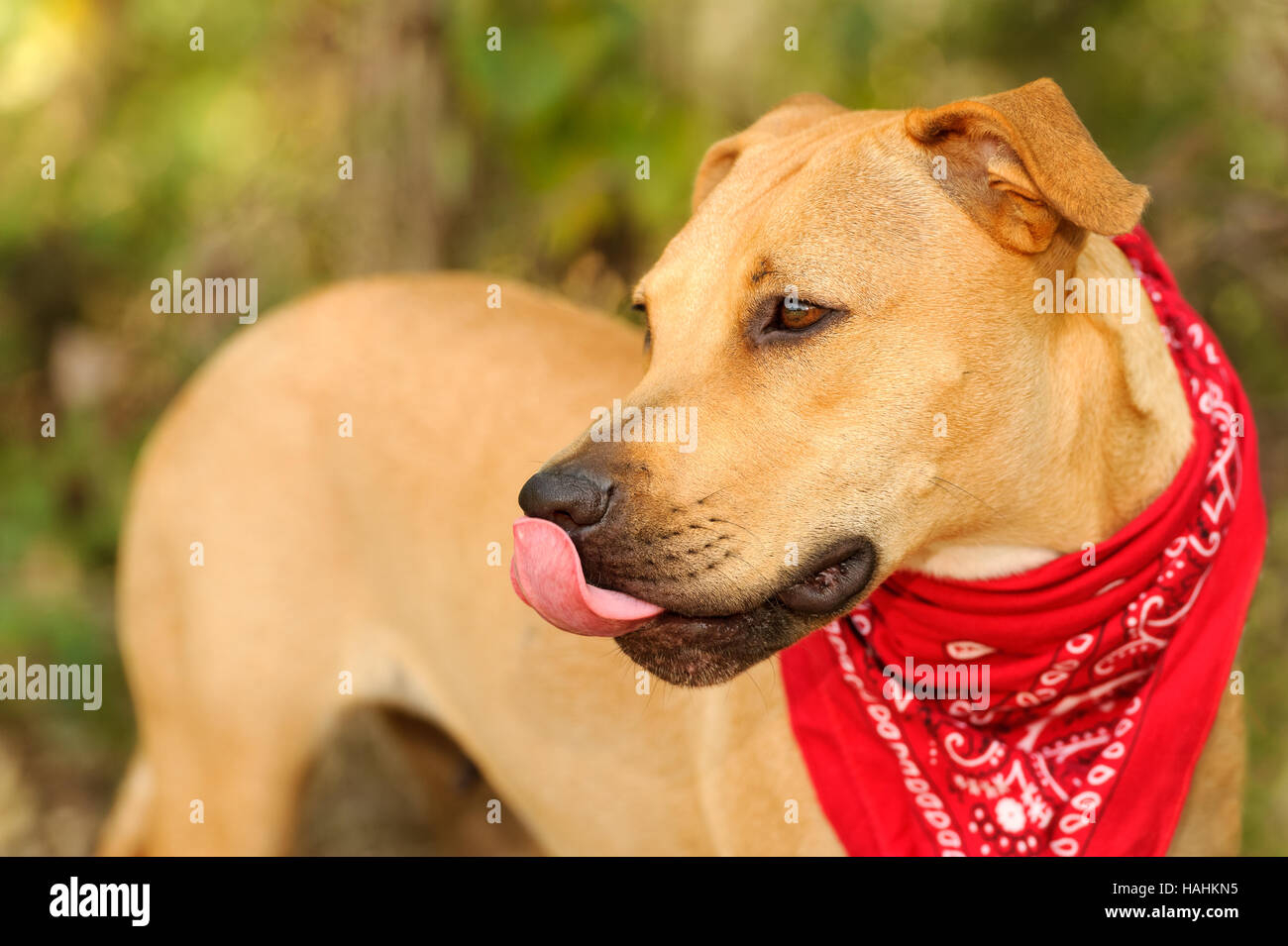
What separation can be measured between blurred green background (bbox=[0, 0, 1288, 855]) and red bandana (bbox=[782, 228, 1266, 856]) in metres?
1.98

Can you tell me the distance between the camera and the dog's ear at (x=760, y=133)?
2.85 meters

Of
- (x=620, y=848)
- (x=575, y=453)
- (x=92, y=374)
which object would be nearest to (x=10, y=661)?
(x=92, y=374)

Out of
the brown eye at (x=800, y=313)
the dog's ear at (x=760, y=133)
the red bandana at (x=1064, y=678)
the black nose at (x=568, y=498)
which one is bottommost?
the red bandana at (x=1064, y=678)

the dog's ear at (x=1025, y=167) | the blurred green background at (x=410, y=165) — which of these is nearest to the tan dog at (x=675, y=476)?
the dog's ear at (x=1025, y=167)

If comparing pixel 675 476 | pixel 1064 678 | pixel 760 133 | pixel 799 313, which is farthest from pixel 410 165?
pixel 1064 678

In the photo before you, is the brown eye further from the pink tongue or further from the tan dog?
the pink tongue

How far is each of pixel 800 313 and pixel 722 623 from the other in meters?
0.56

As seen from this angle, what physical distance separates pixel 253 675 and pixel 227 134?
13.0 ft

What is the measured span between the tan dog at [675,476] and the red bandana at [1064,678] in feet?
→ 0.27

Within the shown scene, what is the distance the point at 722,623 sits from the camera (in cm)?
214

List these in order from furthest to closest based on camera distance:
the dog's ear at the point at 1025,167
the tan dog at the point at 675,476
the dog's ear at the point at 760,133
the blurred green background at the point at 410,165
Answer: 1. the blurred green background at the point at 410,165
2. the dog's ear at the point at 760,133
3. the tan dog at the point at 675,476
4. the dog's ear at the point at 1025,167

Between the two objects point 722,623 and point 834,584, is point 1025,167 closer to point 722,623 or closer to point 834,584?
point 834,584

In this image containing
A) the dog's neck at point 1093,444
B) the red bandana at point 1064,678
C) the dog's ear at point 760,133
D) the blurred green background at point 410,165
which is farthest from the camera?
the blurred green background at point 410,165

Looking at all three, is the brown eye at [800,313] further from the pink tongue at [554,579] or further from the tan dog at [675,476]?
the pink tongue at [554,579]
